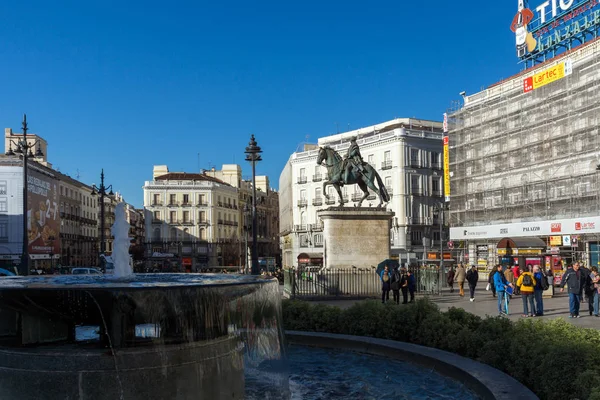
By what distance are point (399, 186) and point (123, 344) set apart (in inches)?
2405

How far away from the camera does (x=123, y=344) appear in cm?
609

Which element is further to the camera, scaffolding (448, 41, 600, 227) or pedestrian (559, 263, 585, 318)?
scaffolding (448, 41, 600, 227)

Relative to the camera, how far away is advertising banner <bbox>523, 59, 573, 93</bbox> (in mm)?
42000

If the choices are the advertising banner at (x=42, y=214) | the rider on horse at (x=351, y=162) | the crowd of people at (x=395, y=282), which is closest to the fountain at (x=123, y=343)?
the crowd of people at (x=395, y=282)

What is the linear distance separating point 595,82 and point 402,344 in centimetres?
3513

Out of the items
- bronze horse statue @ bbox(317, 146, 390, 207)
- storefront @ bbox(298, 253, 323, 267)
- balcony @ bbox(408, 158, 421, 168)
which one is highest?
balcony @ bbox(408, 158, 421, 168)

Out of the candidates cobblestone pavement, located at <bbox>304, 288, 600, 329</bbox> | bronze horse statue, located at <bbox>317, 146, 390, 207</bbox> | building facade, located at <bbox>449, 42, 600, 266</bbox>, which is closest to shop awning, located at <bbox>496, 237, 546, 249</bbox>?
building facade, located at <bbox>449, 42, 600, 266</bbox>

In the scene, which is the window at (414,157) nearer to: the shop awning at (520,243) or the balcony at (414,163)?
the balcony at (414,163)

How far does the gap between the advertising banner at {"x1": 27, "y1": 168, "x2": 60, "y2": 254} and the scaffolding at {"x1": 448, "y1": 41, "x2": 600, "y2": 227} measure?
39718 mm

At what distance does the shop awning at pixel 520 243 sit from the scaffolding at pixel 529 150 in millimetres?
7716

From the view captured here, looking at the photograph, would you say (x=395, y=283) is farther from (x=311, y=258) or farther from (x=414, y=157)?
(x=311, y=258)

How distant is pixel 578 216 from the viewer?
134 feet

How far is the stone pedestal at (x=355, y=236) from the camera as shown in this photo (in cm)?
2208

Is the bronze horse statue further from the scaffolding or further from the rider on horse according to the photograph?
the scaffolding
